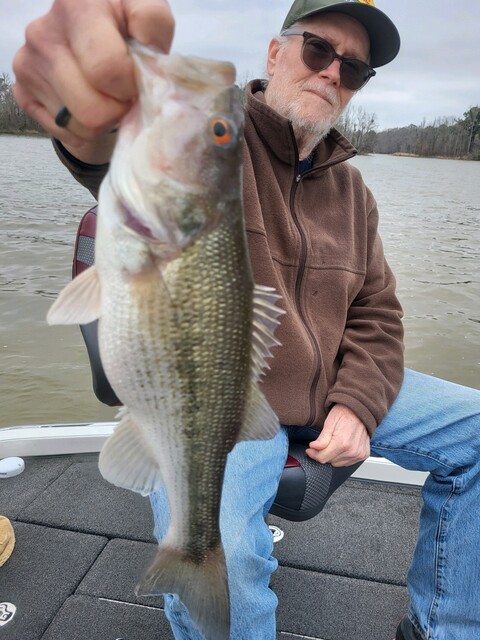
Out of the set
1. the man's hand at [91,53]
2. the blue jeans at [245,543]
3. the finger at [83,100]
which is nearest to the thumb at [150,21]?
the man's hand at [91,53]

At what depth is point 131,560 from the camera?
258 cm

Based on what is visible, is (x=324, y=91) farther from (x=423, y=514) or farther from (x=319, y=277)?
(x=423, y=514)

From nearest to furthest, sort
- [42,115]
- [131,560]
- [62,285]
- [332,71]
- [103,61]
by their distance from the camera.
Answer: [103,61]
[42,115]
[332,71]
[131,560]
[62,285]

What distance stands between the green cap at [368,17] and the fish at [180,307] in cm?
160

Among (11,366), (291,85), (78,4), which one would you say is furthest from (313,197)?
(11,366)

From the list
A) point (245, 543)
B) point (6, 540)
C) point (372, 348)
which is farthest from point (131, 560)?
point (372, 348)

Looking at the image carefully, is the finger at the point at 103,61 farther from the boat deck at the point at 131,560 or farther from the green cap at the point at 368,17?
the boat deck at the point at 131,560

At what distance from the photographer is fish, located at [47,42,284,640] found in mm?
1074

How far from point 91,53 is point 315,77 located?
5.62ft

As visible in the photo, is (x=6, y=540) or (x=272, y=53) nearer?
(x=6, y=540)

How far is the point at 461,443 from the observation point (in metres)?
2.23

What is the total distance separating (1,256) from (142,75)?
10.2 m

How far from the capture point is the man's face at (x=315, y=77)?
245cm

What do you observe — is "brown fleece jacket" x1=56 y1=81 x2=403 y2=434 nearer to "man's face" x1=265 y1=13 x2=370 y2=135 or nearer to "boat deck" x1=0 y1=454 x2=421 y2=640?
"man's face" x1=265 y1=13 x2=370 y2=135
